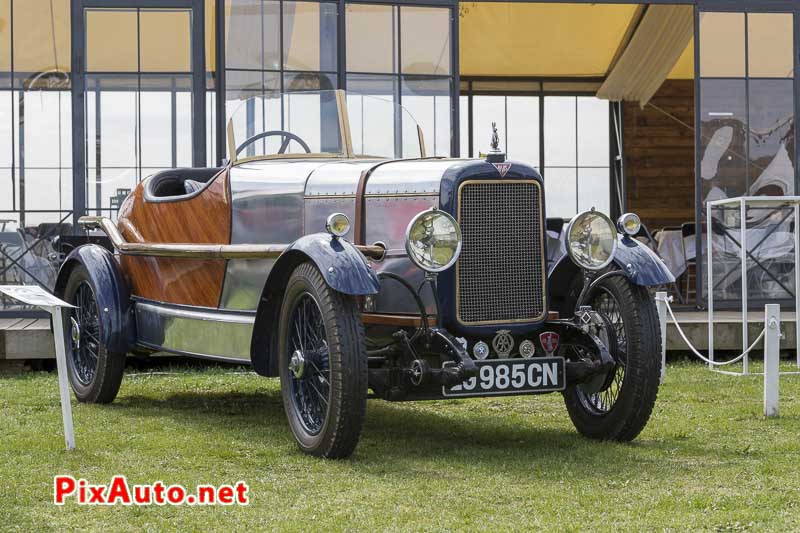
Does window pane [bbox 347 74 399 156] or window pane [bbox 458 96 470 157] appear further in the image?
window pane [bbox 458 96 470 157]

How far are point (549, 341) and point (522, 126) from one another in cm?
1349

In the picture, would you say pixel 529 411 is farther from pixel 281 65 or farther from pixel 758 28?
pixel 758 28

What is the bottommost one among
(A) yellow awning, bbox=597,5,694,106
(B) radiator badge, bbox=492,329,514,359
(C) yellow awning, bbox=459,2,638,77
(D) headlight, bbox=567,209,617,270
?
(B) radiator badge, bbox=492,329,514,359

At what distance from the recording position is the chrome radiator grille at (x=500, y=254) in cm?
505

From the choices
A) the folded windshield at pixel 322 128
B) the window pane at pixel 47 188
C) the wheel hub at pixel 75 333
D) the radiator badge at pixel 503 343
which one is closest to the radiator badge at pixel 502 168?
the radiator badge at pixel 503 343

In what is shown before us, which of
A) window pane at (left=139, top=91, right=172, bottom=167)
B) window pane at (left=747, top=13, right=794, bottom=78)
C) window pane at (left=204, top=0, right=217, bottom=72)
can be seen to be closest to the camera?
window pane at (left=139, top=91, right=172, bottom=167)

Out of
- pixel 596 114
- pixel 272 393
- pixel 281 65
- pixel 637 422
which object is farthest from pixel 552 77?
pixel 637 422

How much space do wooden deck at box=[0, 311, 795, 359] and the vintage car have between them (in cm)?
225

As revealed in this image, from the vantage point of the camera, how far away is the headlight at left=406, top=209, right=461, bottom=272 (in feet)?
15.7

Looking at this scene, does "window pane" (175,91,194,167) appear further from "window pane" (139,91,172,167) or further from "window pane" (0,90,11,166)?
"window pane" (0,90,11,166)

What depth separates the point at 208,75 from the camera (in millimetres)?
9922

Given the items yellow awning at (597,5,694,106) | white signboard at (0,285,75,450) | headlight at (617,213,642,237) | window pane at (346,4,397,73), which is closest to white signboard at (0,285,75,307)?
white signboard at (0,285,75,450)

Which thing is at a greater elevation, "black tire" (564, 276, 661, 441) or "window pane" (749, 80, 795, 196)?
"window pane" (749, 80, 795, 196)

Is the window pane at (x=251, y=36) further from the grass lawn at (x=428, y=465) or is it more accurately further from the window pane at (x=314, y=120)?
the grass lawn at (x=428, y=465)
